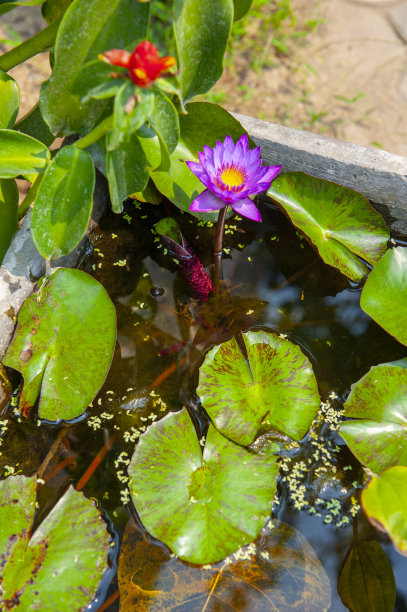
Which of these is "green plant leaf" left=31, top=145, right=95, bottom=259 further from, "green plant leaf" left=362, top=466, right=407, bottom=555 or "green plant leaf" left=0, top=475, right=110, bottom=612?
"green plant leaf" left=362, top=466, right=407, bottom=555

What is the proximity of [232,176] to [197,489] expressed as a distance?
880 millimetres

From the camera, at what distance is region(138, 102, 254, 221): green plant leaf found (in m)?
1.55

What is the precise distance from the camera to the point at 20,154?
130 centimetres

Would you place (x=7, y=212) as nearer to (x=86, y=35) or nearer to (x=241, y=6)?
(x=86, y=35)

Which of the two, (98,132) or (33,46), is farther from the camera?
(33,46)

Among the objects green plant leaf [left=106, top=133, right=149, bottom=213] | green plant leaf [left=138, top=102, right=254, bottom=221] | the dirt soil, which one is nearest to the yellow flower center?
green plant leaf [left=138, top=102, right=254, bottom=221]

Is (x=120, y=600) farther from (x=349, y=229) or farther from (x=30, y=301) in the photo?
(x=349, y=229)

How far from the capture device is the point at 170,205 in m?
1.81

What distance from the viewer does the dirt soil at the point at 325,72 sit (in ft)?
8.49

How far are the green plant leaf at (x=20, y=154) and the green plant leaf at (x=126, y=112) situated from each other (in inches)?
12.9

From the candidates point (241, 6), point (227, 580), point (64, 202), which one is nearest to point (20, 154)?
point (64, 202)

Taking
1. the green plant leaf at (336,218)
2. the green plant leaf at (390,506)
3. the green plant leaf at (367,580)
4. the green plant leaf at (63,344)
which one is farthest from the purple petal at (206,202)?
the green plant leaf at (367,580)

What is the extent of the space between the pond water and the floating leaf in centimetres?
2

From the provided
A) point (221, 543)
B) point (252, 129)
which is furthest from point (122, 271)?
point (221, 543)
